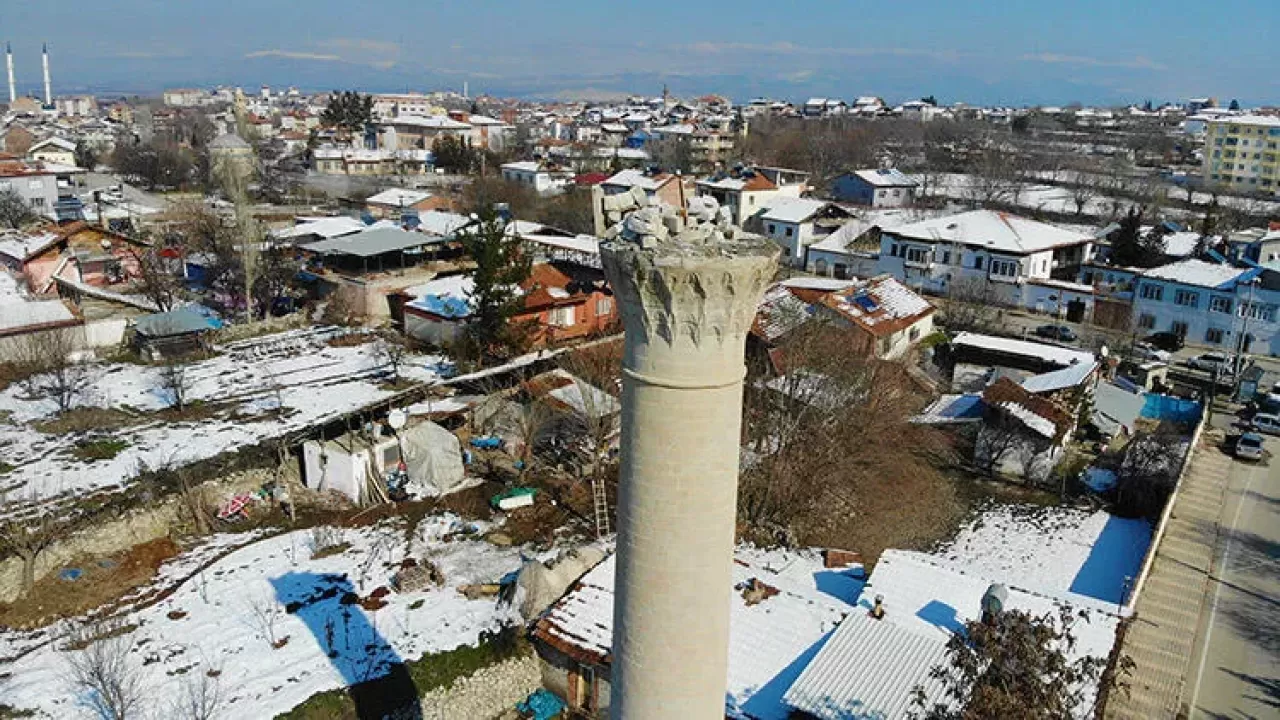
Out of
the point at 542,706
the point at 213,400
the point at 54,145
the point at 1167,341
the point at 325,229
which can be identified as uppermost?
the point at 54,145

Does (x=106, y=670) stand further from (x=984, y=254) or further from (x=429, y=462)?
(x=984, y=254)

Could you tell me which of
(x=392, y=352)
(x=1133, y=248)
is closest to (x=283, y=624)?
(x=392, y=352)

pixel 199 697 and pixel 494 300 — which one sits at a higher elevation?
pixel 494 300

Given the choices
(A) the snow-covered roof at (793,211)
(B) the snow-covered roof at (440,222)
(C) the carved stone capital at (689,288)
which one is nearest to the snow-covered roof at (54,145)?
(B) the snow-covered roof at (440,222)

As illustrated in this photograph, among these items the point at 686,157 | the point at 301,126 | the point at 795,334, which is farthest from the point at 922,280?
the point at 301,126

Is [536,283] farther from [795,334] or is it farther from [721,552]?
[721,552]

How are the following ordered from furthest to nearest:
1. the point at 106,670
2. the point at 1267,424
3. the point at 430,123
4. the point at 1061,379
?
1. the point at 430,123
2. the point at 1267,424
3. the point at 1061,379
4. the point at 106,670

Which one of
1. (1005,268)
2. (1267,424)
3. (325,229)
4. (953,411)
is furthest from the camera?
(325,229)
